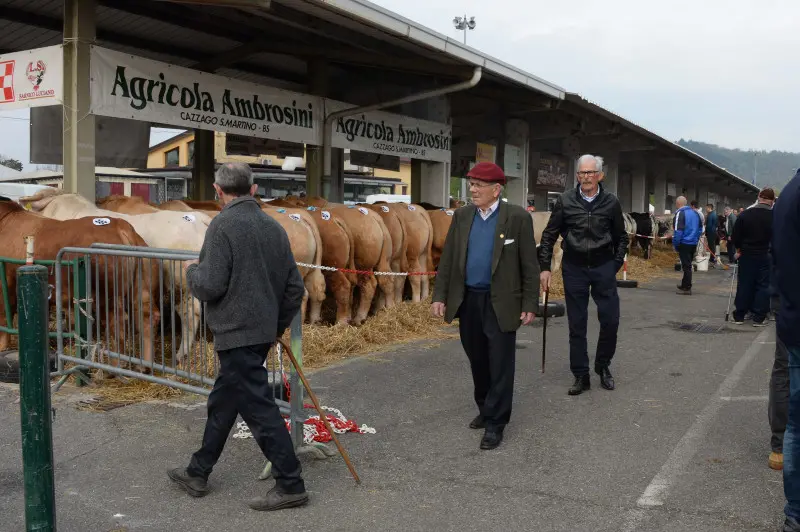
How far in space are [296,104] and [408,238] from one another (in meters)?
2.84

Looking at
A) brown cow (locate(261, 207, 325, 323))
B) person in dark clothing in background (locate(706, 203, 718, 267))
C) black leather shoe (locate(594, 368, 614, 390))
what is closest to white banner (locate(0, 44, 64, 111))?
brown cow (locate(261, 207, 325, 323))

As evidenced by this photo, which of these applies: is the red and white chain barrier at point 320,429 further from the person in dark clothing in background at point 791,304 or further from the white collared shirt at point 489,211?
the person in dark clothing in background at point 791,304

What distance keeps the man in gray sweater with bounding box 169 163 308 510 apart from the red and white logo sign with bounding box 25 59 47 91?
5586mm

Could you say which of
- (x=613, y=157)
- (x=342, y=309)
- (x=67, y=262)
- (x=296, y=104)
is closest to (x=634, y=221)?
(x=613, y=157)

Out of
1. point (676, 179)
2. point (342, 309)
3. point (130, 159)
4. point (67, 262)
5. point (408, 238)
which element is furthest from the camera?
point (676, 179)

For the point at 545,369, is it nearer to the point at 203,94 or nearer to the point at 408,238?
the point at 408,238

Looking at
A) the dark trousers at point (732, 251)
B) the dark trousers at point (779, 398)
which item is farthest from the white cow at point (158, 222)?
the dark trousers at point (732, 251)

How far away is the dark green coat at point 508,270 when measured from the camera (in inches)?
186

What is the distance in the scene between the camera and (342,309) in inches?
346

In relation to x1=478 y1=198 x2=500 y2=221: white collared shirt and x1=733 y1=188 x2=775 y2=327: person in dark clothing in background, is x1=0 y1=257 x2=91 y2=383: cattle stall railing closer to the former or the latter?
x1=478 y1=198 x2=500 y2=221: white collared shirt

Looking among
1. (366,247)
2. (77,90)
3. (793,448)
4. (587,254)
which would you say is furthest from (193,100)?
(793,448)

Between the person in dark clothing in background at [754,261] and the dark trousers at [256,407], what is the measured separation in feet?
25.7

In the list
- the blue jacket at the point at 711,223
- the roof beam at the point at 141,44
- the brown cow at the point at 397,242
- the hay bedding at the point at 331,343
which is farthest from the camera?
the blue jacket at the point at 711,223

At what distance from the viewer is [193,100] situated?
9438mm
